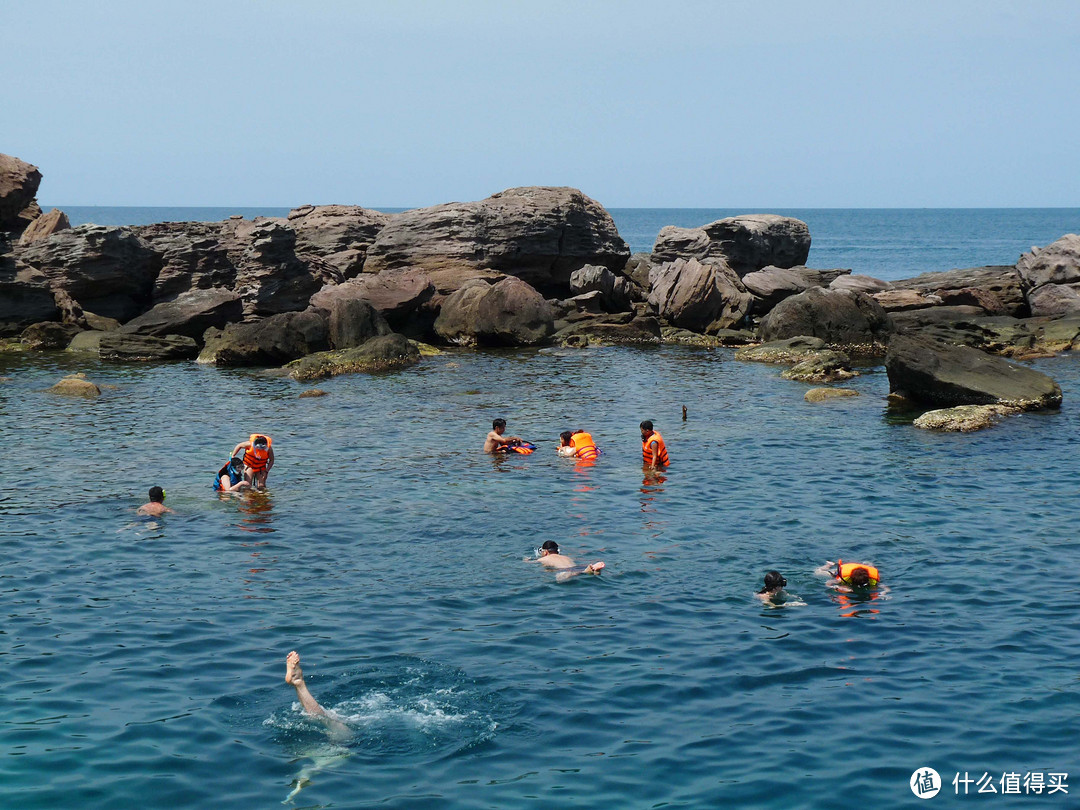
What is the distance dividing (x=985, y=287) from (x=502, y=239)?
86.9ft

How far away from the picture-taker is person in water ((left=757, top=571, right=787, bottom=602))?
17062 mm

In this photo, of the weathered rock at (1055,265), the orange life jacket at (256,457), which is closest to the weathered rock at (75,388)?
the orange life jacket at (256,457)

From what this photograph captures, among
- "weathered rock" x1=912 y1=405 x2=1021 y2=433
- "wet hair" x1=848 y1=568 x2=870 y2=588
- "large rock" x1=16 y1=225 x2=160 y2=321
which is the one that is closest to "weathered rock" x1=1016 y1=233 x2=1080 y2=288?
"weathered rock" x1=912 y1=405 x2=1021 y2=433

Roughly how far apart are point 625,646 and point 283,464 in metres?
15.4

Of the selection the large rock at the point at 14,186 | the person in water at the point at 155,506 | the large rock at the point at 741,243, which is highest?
the large rock at the point at 14,186

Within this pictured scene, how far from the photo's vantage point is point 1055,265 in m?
53.7

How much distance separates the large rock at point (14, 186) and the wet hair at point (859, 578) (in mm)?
58829

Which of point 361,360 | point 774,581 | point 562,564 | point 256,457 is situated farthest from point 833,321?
point 774,581

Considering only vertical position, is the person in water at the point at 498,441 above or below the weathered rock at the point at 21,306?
below

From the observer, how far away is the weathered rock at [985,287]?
177ft

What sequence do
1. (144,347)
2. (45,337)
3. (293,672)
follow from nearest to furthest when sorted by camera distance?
(293,672)
(144,347)
(45,337)

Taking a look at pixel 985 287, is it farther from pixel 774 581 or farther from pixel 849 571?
pixel 774 581

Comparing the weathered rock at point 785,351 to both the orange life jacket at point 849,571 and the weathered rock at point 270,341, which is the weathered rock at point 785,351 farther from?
the orange life jacket at point 849,571

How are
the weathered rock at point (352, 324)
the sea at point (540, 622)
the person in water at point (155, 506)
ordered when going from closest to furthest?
the sea at point (540, 622)
the person in water at point (155, 506)
the weathered rock at point (352, 324)
